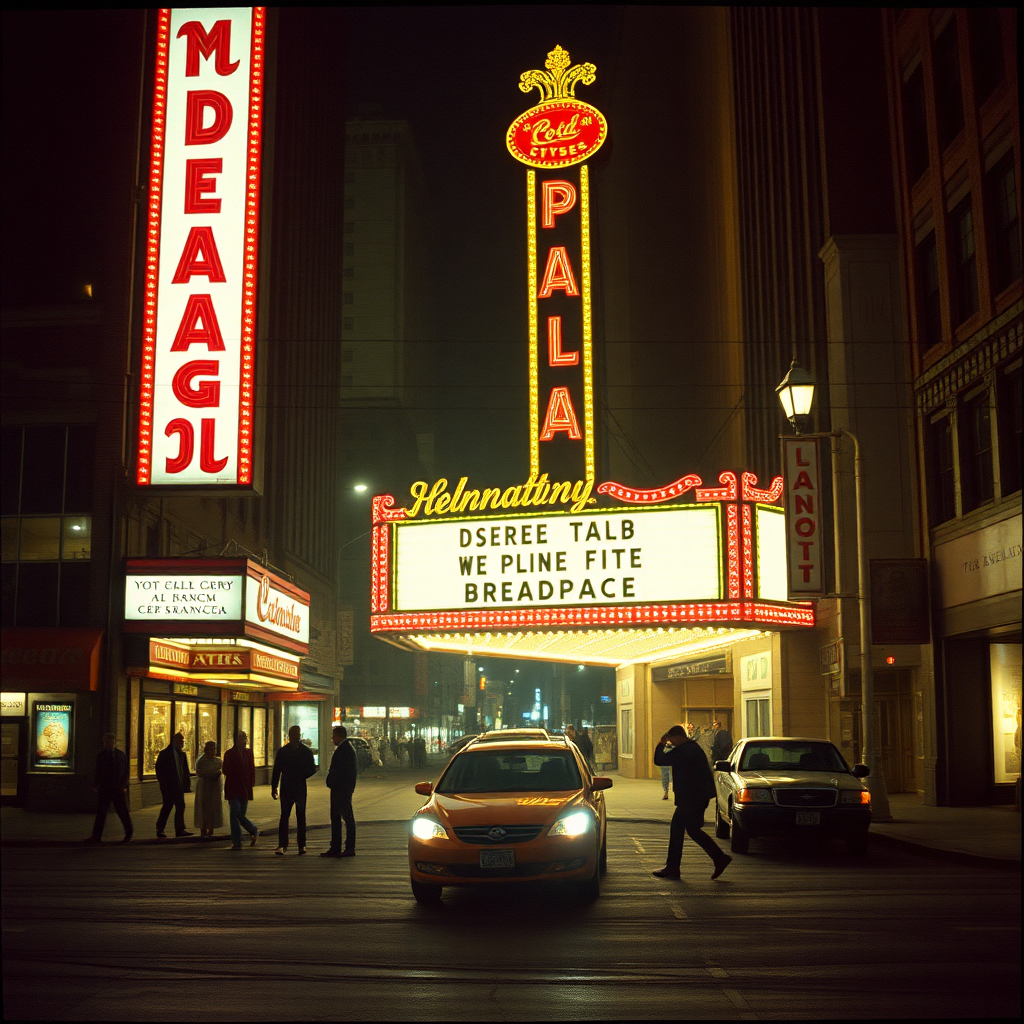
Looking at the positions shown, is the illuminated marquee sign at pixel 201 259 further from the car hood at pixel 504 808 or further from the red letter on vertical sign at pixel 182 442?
the car hood at pixel 504 808

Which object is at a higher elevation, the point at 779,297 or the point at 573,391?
the point at 779,297

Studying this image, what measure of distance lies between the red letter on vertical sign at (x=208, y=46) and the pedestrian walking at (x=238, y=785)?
705 inches

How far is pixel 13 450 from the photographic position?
92.5 ft

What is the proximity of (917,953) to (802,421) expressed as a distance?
2564 cm

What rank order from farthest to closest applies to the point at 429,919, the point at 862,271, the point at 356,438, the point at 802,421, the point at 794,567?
the point at 356,438, the point at 802,421, the point at 862,271, the point at 794,567, the point at 429,919

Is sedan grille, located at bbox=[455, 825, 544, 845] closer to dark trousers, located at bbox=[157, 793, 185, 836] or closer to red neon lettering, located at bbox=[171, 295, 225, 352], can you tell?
dark trousers, located at bbox=[157, 793, 185, 836]

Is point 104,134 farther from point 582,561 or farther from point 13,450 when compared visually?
point 582,561

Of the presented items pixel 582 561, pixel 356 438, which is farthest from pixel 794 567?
pixel 356 438

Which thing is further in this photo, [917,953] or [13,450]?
[13,450]

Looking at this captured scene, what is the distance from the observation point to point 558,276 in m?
31.3

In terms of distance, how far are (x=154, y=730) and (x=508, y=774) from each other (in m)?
18.6

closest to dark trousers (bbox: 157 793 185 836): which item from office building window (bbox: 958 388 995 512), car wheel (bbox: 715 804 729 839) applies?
car wheel (bbox: 715 804 729 839)

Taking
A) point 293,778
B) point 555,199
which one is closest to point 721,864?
point 293,778

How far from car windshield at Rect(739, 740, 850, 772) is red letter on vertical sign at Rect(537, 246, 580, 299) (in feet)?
53.7
